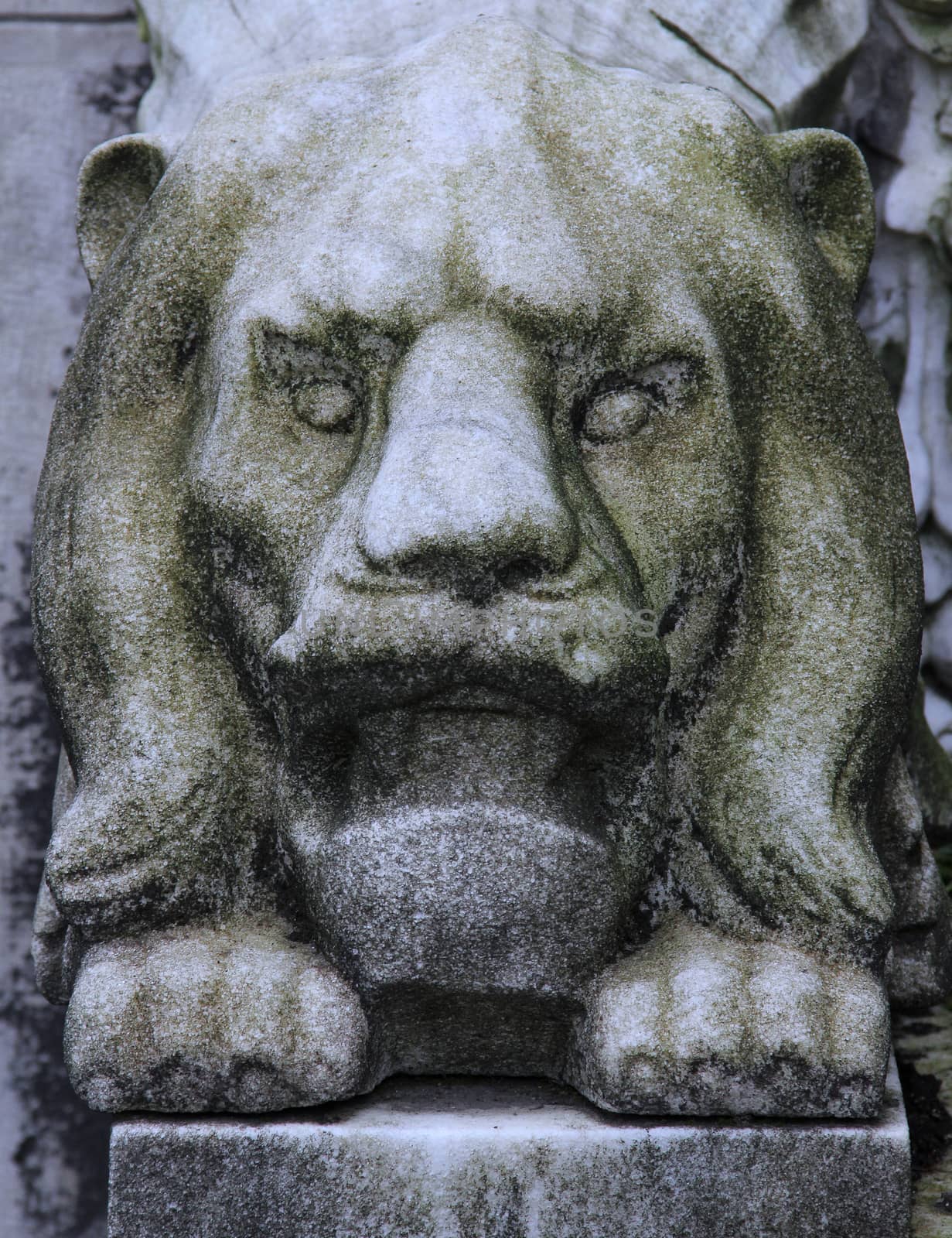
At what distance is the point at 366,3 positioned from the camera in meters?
1.94

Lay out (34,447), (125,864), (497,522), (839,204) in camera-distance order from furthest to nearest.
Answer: (34,447) < (839,204) < (125,864) < (497,522)

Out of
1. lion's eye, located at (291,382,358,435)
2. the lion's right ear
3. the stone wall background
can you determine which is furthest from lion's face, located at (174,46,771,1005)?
the stone wall background

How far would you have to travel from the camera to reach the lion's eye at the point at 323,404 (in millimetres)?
1644

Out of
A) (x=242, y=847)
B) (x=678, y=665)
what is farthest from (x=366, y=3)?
(x=242, y=847)

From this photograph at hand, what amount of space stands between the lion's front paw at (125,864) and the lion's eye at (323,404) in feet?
1.45

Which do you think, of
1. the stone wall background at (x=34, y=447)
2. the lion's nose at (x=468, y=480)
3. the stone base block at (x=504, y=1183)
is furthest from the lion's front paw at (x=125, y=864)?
the stone wall background at (x=34, y=447)

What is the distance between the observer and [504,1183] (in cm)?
154

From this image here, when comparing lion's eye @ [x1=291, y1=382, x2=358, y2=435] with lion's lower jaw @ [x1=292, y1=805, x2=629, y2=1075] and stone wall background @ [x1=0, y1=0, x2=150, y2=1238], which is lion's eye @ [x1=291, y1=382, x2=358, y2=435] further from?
stone wall background @ [x1=0, y1=0, x2=150, y2=1238]

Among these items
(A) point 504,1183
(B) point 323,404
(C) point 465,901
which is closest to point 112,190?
(B) point 323,404

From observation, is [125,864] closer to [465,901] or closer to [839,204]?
[465,901]

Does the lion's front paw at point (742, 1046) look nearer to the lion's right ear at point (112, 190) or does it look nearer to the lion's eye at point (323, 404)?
the lion's eye at point (323, 404)

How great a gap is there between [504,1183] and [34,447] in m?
1.54

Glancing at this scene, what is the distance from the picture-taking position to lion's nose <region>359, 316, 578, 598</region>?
146cm

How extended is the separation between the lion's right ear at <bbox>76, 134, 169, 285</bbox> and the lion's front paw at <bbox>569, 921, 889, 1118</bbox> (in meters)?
1.11
